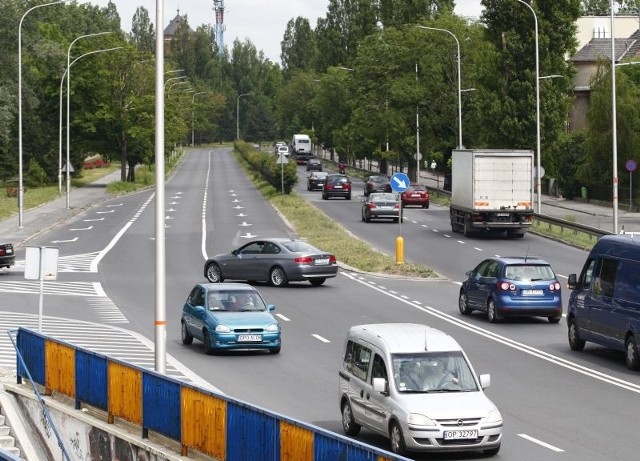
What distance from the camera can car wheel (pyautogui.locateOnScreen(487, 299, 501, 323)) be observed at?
31328mm

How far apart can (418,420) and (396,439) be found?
475 mm

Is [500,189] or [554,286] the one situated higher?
[500,189]

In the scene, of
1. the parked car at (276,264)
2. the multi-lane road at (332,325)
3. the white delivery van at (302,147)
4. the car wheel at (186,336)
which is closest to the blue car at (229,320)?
the car wheel at (186,336)

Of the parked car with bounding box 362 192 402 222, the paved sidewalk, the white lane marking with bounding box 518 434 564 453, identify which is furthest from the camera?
the parked car with bounding box 362 192 402 222

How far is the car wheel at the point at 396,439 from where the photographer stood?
1605 cm

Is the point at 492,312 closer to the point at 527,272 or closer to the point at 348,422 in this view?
the point at 527,272

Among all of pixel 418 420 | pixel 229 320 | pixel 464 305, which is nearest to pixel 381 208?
pixel 464 305

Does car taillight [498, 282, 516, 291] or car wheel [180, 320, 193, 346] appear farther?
car taillight [498, 282, 516, 291]

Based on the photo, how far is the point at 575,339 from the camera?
27.0m

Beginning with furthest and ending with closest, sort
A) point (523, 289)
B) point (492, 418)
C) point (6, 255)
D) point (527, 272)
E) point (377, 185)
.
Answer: point (377, 185)
point (6, 255)
point (527, 272)
point (523, 289)
point (492, 418)

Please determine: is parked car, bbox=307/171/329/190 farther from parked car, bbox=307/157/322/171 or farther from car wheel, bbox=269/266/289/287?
car wheel, bbox=269/266/289/287

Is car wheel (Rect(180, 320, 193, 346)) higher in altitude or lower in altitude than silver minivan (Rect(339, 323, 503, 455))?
lower

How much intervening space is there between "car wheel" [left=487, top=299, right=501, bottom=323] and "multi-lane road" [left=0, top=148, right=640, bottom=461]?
173 millimetres

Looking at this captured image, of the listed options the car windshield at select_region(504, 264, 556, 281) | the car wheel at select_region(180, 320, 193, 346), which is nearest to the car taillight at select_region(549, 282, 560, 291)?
the car windshield at select_region(504, 264, 556, 281)
